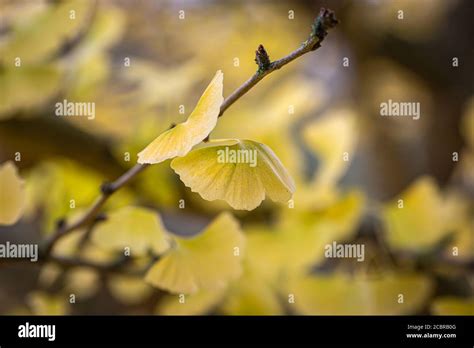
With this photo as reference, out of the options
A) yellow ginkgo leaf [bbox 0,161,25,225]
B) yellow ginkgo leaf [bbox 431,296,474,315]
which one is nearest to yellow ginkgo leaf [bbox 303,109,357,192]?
yellow ginkgo leaf [bbox 431,296,474,315]

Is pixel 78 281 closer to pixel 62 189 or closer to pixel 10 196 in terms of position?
pixel 62 189

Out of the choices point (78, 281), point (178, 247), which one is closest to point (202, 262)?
point (178, 247)

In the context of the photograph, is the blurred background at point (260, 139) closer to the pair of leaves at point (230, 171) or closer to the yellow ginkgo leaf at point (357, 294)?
the yellow ginkgo leaf at point (357, 294)

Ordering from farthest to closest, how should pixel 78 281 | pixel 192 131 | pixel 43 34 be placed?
pixel 78 281, pixel 43 34, pixel 192 131

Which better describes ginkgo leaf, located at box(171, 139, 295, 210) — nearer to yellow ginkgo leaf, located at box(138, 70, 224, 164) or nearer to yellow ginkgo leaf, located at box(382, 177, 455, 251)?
yellow ginkgo leaf, located at box(138, 70, 224, 164)
